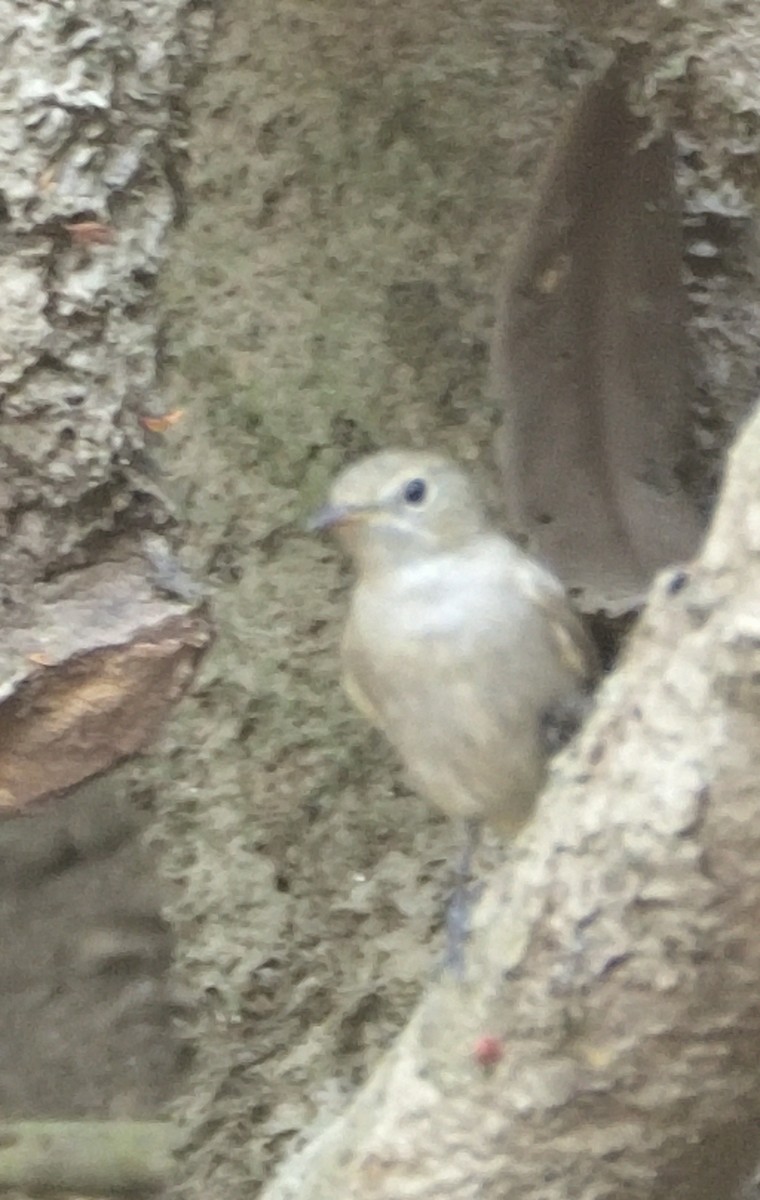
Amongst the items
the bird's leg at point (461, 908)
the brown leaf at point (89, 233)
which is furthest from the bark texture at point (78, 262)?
the bird's leg at point (461, 908)

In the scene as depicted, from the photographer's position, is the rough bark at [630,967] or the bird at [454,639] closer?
the rough bark at [630,967]

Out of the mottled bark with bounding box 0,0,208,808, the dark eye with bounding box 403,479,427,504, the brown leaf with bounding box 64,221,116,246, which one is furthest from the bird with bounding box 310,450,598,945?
the brown leaf with bounding box 64,221,116,246

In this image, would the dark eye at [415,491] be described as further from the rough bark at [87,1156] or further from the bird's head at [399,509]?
the rough bark at [87,1156]

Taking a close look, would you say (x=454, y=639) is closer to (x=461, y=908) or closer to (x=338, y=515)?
(x=338, y=515)

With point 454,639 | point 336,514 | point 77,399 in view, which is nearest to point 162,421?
point 77,399

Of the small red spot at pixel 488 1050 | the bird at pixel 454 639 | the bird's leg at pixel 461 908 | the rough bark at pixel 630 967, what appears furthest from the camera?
the bird at pixel 454 639

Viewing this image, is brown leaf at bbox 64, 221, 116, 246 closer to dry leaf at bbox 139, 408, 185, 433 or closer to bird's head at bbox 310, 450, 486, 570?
dry leaf at bbox 139, 408, 185, 433

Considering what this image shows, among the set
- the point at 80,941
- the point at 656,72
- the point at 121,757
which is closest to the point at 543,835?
the point at 121,757
